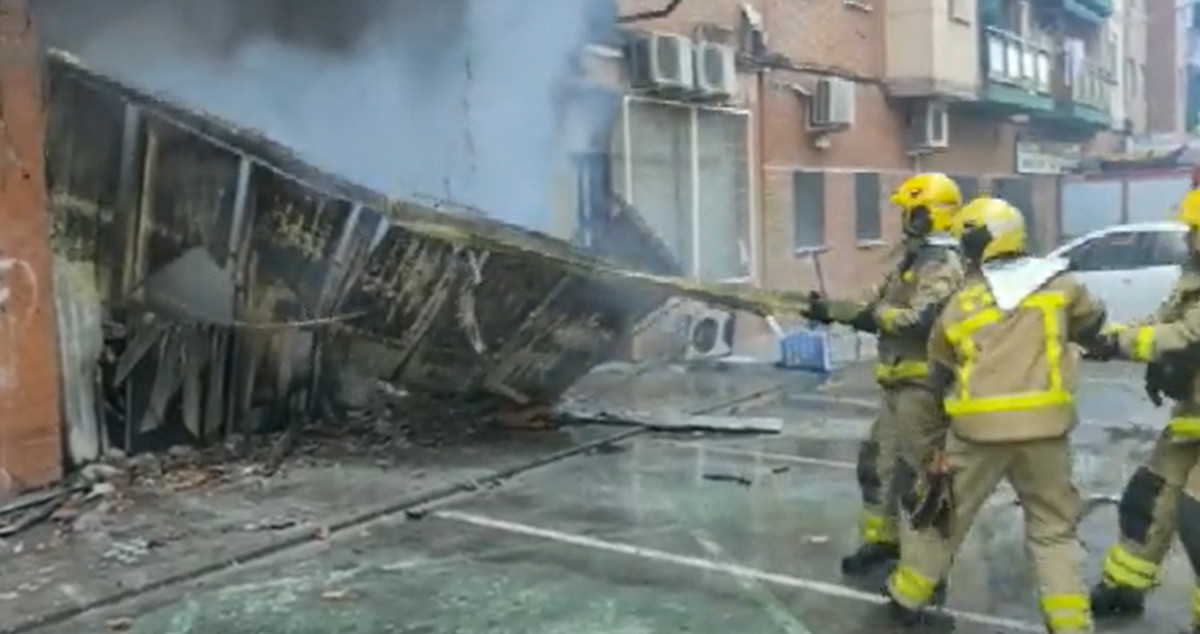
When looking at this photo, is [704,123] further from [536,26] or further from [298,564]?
[298,564]

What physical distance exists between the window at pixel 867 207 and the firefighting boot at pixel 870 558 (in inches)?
518

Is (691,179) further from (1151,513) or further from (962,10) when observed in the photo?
(1151,513)

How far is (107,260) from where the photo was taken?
23.6 ft

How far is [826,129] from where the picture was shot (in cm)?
1692

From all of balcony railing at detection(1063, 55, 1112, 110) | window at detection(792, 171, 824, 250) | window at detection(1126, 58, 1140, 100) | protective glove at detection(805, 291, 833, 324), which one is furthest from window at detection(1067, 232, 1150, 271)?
window at detection(1126, 58, 1140, 100)

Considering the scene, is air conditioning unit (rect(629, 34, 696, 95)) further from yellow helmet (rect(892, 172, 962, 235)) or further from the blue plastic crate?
yellow helmet (rect(892, 172, 962, 235))

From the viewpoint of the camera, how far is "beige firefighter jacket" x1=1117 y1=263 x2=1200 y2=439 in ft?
14.3

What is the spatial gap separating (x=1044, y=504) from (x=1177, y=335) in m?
0.72

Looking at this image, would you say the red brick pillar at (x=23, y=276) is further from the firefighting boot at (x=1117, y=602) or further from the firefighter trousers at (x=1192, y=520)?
the firefighter trousers at (x=1192, y=520)

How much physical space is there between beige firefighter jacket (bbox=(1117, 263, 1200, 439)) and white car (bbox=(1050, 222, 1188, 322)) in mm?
9413

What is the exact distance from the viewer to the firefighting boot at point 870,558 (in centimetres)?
543

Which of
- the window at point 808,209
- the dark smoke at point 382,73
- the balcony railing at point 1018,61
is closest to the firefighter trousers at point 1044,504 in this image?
the dark smoke at point 382,73

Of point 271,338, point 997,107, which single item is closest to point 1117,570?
point 271,338

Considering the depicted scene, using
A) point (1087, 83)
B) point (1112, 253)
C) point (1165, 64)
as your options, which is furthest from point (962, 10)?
point (1165, 64)
